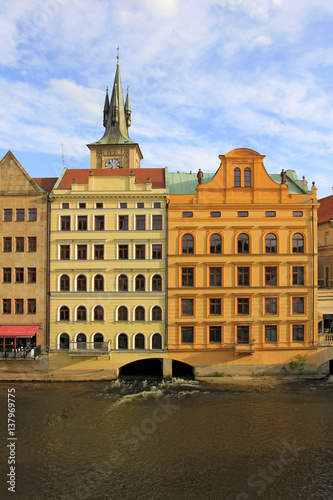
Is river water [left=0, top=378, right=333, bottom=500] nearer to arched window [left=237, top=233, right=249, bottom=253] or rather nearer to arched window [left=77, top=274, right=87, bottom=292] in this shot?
arched window [left=77, top=274, right=87, bottom=292]

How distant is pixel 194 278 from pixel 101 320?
35.2ft

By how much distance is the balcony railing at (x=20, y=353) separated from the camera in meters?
35.3

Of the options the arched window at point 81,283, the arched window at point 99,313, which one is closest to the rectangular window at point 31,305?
the arched window at point 81,283

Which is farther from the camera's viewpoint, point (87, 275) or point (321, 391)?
point (87, 275)

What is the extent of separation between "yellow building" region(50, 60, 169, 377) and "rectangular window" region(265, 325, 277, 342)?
10853 millimetres

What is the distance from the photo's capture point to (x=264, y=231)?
36844mm

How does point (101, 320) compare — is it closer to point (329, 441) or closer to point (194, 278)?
point (194, 278)

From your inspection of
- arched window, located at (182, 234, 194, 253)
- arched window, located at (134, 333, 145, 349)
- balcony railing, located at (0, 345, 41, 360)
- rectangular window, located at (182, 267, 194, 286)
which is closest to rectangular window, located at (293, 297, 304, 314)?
rectangular window, located at (182, 267, 194, 286)

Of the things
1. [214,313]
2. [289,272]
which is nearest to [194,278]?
[214,313]

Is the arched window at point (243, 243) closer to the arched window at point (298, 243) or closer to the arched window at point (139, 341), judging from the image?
the arched window at point (298, 243)

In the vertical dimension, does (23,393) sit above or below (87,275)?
below

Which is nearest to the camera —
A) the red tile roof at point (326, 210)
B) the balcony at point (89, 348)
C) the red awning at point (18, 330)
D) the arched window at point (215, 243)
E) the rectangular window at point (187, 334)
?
the balcony at point (89, 348)

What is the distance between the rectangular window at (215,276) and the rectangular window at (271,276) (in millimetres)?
4965

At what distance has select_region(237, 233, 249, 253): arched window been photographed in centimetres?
3700
